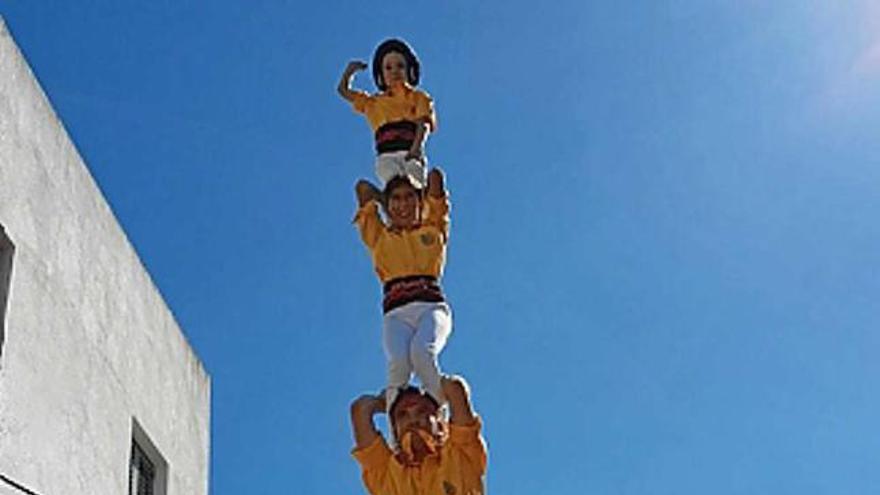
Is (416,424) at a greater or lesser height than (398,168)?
lesser

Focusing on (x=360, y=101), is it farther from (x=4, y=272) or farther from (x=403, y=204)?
(x=4, y=272)

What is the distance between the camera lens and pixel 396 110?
8414 mm

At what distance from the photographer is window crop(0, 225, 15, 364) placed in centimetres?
778

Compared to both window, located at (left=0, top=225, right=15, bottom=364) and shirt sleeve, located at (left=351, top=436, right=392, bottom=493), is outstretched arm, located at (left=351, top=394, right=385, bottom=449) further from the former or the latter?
window, located at (left=0, top=225, right=15, bottom=364)

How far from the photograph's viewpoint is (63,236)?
29.5 ft

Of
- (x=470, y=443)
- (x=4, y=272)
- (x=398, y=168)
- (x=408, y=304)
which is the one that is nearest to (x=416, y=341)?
(x=408, y=304)

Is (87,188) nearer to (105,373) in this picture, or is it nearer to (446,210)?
(105,373)

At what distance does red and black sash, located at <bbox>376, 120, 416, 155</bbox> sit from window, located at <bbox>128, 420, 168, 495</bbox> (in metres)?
3.76

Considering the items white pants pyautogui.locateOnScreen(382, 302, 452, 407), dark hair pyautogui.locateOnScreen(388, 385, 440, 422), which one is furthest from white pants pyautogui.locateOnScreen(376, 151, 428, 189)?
dark hair pyautogui.locateOnScreen(388, 385, 440, 422)

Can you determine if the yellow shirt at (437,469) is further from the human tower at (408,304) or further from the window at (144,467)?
the window at (144,467)

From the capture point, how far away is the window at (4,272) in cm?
778

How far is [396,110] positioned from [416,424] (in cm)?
230

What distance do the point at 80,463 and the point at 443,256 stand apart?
3.13 meters

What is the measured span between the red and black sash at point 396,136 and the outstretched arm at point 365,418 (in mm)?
1743
